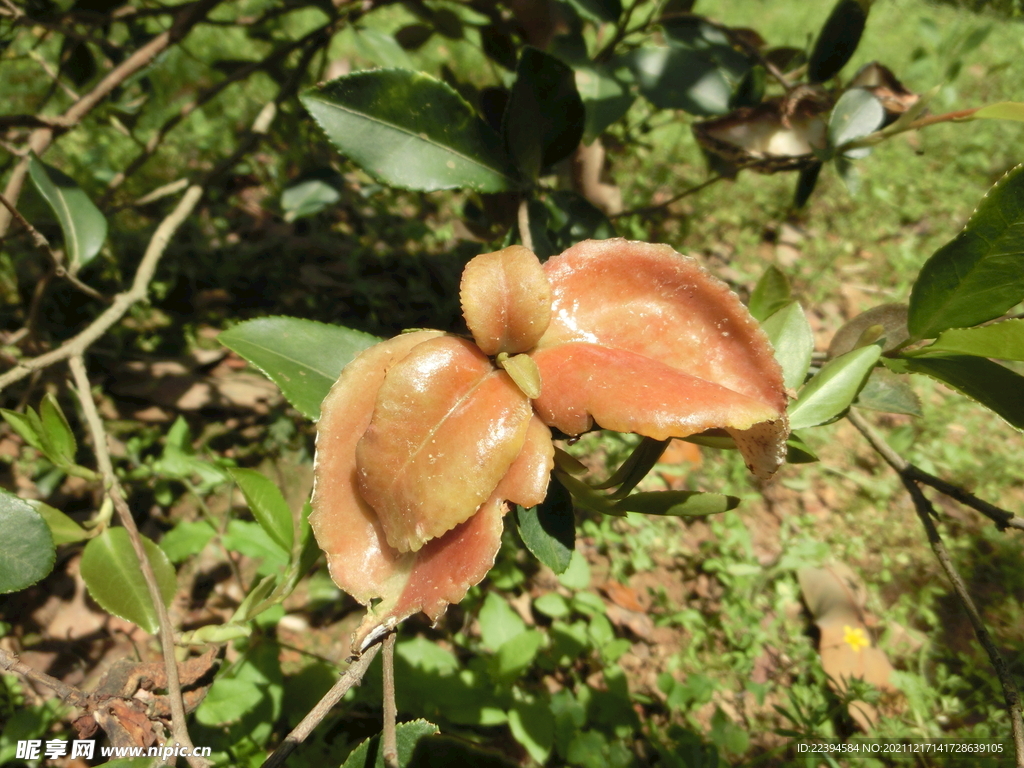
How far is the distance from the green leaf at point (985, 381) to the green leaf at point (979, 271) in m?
0.05

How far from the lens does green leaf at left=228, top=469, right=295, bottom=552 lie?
881mm

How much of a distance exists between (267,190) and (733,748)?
8.78 feet

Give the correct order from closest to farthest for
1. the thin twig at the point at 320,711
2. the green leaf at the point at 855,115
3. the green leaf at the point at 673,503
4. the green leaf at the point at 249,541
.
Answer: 1. the thin twig at the point at 320,711
2. the green leaf at the point at 673,503
3. the green leaf at the point at 855,115
4. the green leaf at the point at 249,541

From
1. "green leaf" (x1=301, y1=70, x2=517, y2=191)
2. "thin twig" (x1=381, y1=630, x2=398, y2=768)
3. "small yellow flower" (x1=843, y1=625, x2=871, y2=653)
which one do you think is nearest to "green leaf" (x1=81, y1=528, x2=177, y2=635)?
"thin twig" (x1=381, y1=630, x2=398, y2=768)

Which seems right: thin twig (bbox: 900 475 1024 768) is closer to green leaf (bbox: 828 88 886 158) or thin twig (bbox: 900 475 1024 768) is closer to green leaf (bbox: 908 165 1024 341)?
green leaf (bbox: 908 165 1024 341)

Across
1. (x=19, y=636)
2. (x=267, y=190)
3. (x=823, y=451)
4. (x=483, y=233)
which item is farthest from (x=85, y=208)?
(x=823, y=451)

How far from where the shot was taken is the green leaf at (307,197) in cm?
171

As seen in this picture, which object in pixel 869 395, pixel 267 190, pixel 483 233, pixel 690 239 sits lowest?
pixel 690 239

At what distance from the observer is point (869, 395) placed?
0.87 meters

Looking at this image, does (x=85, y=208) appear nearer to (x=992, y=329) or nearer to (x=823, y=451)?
(x=992, y=329)

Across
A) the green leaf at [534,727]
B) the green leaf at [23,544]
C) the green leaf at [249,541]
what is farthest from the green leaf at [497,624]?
the green leaf at [23,544]

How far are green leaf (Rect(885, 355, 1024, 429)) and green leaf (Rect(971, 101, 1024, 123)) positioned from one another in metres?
0.29

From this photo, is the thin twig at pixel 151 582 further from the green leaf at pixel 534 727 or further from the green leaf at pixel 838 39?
the green leaf at pixel 838 39

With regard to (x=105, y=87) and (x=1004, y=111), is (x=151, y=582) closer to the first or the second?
(x=105, y=87)
